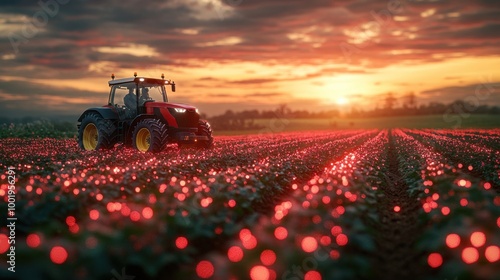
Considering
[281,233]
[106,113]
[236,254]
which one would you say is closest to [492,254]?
[281,233]

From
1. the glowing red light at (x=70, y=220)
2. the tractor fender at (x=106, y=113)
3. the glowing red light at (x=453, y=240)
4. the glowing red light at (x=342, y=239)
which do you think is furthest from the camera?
the tractor fender at (x=106, y=113)

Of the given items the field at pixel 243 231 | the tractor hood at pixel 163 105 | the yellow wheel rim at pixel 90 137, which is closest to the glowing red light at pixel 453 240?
the field at pixel 243 231

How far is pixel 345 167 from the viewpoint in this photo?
1244cm

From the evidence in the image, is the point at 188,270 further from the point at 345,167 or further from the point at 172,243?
the point at 345,167

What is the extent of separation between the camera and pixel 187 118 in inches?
732

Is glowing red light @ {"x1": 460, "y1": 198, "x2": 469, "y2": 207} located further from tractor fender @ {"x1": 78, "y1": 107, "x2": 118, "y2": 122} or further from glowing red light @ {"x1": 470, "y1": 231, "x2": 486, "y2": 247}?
tractor fender @ {"x1": 78, "y1": 107, "x2": 118, "y2": 122}

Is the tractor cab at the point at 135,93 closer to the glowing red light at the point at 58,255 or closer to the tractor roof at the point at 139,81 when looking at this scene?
the tractor roof at the point at 139,81

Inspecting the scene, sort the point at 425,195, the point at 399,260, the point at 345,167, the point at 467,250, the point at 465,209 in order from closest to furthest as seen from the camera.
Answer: the point at 467,250 < the point at 399,260 < the point at 465,209 < the point at 425,195 < the point at 345,167

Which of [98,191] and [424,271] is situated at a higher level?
[98,191]

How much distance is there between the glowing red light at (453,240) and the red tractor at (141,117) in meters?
12.6

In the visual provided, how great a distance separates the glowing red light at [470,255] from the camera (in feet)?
16.6

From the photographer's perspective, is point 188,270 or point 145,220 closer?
point 188,270

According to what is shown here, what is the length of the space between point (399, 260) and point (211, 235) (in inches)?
97.5

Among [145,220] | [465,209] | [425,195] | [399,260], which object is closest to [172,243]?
[145,220]
